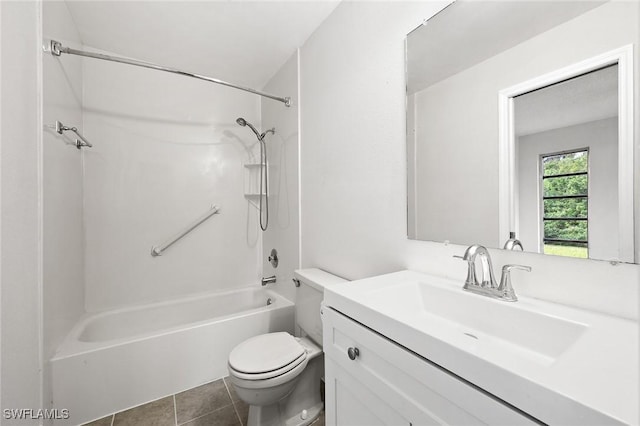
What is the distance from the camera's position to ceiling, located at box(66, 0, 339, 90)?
4.99 feet

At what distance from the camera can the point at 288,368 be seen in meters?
1.19

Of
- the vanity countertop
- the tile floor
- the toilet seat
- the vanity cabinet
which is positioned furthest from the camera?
the tile floor

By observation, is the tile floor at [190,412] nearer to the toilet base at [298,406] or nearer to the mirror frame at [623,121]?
the toilet base at [298,406]

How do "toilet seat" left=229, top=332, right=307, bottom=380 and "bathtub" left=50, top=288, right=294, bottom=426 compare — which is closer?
"toilet seat" left=229, top=332, right=307, bottom=380

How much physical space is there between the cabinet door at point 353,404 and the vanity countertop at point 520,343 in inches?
7.7

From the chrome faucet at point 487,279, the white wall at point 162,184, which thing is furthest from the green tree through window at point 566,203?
the white wall at point 162,184

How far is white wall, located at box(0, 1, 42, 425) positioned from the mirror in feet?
5.02

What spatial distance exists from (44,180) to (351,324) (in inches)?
63.4

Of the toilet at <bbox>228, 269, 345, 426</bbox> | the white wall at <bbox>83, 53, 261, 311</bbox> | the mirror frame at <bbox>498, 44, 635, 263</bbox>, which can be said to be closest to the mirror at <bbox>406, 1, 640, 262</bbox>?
the mirror frame at <bbox>498, 44, 635, 263</bbox>

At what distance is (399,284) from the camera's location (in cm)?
93

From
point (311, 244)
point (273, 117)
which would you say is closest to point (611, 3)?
point (311, 244)

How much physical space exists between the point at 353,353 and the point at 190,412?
4.20 ft

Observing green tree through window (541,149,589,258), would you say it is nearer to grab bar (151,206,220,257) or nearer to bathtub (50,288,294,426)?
bathtub (50,288,294,426)

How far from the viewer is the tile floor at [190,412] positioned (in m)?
1.36
